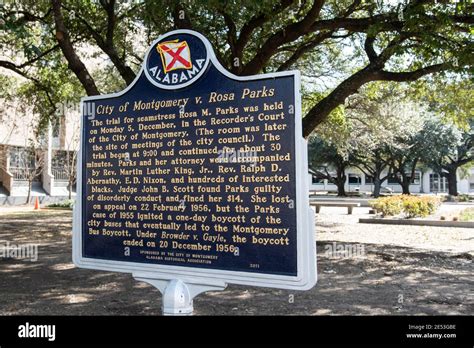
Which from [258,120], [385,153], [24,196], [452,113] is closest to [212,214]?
[258,120]

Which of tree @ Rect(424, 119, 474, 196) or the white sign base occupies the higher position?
tree @ Rect(424, 119, 474, 196)

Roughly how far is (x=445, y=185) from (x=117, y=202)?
233ft

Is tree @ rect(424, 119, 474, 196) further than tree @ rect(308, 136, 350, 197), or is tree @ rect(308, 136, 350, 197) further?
tree @ rect(308, 136, 350, 197)

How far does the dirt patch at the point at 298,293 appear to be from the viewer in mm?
6477

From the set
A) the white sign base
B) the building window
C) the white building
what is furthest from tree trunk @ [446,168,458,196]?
the white sign base

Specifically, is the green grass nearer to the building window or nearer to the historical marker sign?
the historical marker sign

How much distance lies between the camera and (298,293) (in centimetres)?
739

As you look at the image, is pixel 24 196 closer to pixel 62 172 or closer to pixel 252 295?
pixel 62 172

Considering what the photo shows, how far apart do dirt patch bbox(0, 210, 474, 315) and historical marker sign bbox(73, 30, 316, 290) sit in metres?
2.24

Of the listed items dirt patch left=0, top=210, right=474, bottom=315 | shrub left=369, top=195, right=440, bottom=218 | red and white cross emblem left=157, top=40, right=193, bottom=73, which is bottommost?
dirt patch left=0, top=210, right=474, bottom=315

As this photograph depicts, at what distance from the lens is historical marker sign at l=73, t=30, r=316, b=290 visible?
3.81 meters

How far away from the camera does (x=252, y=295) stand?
24.0 feet

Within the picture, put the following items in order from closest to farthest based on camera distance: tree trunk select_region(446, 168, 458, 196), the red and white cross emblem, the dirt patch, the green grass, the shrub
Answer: the red and white cross emblem → the dirt patch → the green grass → the shrub → tree trunk select_region(446, 168, 458, 196)

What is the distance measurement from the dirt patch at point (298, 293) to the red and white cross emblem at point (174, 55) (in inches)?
134
